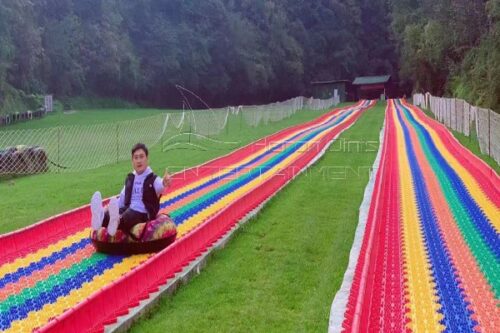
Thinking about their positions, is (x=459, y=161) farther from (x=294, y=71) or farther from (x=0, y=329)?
(x=294, y=71)

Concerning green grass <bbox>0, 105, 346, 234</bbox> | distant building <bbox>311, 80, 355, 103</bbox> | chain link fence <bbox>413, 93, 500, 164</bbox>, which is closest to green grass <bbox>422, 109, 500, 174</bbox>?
chain link fence <bbox>413, 93, 500, 164</bbox>

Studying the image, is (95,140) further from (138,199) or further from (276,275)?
(276,275)

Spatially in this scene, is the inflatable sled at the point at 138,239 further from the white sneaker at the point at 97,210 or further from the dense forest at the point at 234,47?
the dense forest at the point at 234,47

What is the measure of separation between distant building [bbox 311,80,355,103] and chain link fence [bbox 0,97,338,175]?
30376 mm

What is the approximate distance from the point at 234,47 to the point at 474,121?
3793 cm

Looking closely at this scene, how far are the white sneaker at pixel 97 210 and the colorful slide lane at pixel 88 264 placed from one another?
0.34 m

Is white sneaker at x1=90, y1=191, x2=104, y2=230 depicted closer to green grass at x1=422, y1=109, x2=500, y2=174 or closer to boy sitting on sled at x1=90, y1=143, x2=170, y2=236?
boy sitting on sled at x1=90, y1=143, x2=170, y2=236

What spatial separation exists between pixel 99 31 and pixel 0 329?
4171 cm

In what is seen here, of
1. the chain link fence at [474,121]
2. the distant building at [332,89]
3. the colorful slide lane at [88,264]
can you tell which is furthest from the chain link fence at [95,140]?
the distant building at [332,89]

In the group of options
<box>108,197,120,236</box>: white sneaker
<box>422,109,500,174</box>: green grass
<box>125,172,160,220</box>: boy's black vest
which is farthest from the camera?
<box>422,109,500,174</box>: green grass

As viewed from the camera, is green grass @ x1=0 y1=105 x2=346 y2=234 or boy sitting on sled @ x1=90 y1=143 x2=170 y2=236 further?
green grass @ x1=0 y1=105 x2=346 y2=234

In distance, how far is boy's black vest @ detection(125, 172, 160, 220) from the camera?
6.19 metres

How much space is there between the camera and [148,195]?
6.22 meters

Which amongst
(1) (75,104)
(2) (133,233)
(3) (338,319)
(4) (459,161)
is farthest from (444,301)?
(1) (75,104)
